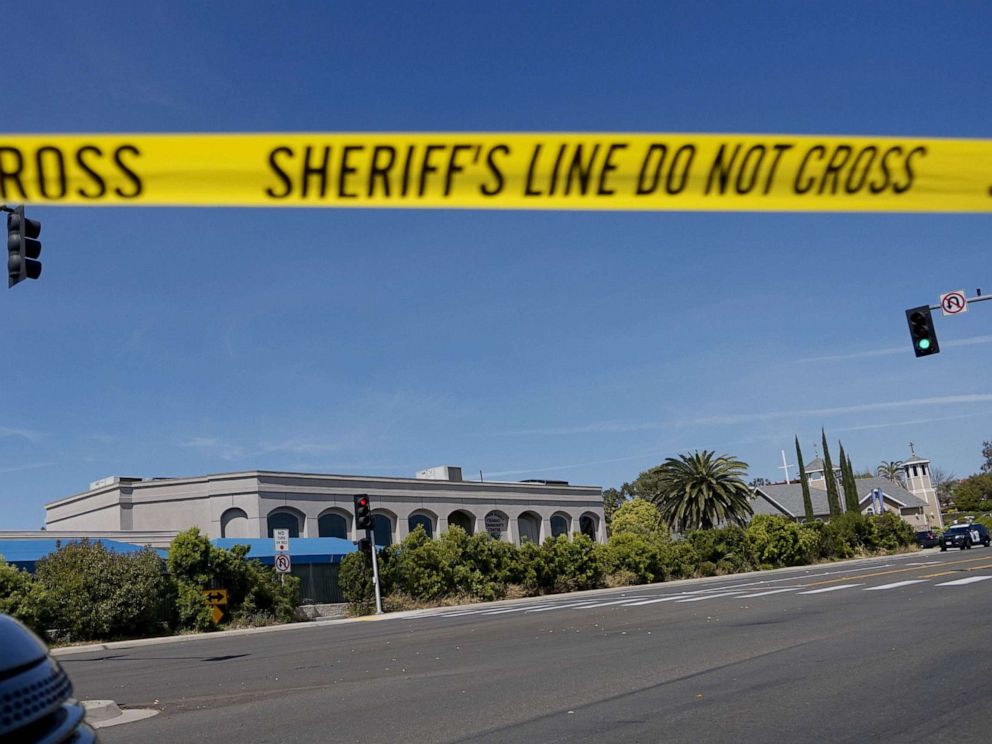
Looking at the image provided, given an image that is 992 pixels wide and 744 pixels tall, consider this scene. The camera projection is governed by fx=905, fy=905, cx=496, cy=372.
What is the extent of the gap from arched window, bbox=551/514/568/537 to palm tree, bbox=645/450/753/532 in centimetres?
777

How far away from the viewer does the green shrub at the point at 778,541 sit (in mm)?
47188

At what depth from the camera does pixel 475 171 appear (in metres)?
4.19

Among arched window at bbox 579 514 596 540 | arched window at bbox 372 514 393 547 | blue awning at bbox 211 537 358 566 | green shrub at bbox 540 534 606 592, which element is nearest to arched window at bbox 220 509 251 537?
blue awning at bbox 211 537 358 566

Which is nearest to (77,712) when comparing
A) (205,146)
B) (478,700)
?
(205,146)

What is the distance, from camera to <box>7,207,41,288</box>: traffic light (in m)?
11.8

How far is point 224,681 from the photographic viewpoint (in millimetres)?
11641

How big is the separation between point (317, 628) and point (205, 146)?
74.8 ft

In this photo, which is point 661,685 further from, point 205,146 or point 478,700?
point 205,146

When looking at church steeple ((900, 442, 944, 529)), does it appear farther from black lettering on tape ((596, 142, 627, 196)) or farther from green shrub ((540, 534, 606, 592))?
black lettering on tape ((596, 142, 627, 196))

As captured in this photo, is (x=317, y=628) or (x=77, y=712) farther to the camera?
(x=317, y=628)

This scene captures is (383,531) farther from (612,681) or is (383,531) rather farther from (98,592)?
(612,681)

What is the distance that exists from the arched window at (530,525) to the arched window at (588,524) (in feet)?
13.5

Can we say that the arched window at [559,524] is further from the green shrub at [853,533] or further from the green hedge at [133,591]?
the green hedge at [133,591]

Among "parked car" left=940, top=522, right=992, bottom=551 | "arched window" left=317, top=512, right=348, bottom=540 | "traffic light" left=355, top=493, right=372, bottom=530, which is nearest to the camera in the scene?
"traffic light" left=355, top=493, right=372, bottom=530
